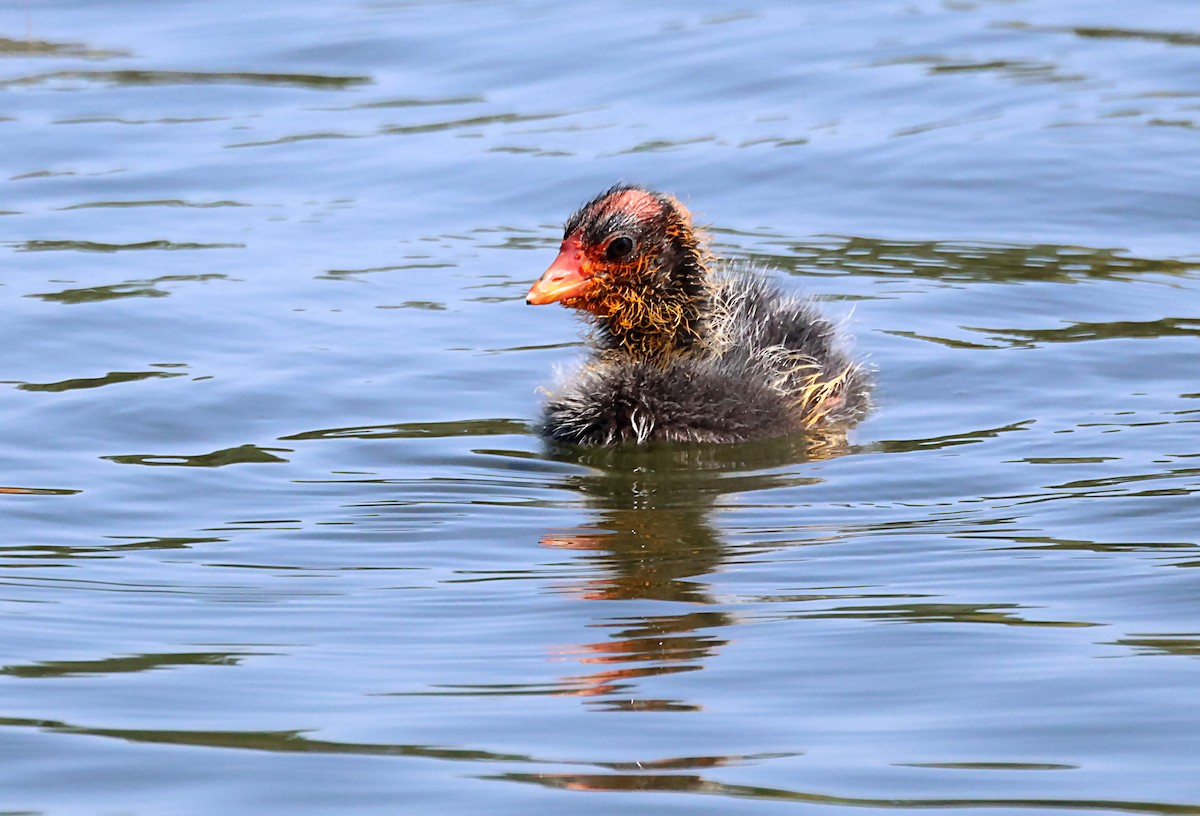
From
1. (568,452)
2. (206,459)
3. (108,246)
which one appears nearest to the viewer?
(206,459)

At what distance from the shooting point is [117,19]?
17.0 metres

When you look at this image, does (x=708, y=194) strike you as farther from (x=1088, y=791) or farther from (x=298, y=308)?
(x=1088, y=791)

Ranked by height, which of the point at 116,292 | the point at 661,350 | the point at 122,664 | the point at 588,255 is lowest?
the point at 122,664

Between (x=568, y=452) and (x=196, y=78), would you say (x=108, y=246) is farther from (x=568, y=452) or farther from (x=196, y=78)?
(x=196, y=78)

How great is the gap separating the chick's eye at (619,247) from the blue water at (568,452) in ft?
2.63

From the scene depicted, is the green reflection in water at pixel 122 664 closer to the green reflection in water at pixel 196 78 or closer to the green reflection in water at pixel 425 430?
the green reflection in water at pixel 425 430

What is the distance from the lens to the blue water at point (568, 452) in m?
5.16

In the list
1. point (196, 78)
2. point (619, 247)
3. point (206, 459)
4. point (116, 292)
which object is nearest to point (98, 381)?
point (206, 459)

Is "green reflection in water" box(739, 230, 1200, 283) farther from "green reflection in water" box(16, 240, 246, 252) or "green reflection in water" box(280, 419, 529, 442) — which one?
"green reflection in water" box(16, 240, 246, 252)

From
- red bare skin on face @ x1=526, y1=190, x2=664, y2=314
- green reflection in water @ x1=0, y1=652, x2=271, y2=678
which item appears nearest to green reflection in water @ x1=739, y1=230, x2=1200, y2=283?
red bare skin on face @ x1=526, y1=190, x2=664, y2=314

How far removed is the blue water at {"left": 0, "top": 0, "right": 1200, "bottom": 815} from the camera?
5164mm

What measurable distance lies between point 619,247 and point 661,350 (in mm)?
501

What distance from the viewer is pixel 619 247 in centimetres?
841

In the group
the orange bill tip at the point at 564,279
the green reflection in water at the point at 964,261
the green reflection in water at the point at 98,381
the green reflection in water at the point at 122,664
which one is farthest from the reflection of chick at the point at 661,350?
the green reflection in water at the point at 122,664
